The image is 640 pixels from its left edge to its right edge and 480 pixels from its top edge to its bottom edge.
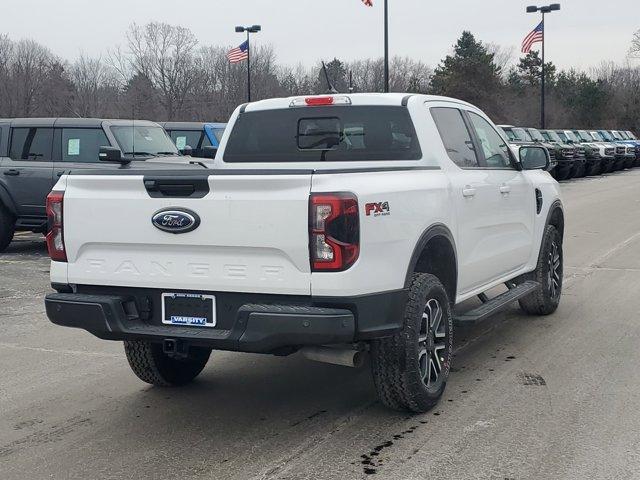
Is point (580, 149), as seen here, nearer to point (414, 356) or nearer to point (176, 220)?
point (414, 356)

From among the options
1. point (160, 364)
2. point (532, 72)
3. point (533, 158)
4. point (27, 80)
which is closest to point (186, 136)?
point (533, 158)

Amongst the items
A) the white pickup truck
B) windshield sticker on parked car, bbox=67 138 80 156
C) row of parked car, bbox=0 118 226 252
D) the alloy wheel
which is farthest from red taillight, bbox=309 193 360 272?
windshield sticker on parked car, bbox=67 138 80 156

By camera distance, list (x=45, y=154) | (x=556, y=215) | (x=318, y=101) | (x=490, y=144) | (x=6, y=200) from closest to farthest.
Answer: (x=318, y=101)
(x=490, y=144)
(x=556, y=215)
(x=6, y=200)
(x=45, y=154)

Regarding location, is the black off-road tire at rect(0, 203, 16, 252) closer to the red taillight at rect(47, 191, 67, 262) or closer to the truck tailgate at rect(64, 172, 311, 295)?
the red taillight at rect(47, 191, 67, 262)

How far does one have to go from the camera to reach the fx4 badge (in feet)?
13.7

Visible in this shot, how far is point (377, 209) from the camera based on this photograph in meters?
4.25

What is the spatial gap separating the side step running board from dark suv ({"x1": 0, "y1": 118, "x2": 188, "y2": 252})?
6.69 m

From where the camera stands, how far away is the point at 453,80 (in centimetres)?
6303

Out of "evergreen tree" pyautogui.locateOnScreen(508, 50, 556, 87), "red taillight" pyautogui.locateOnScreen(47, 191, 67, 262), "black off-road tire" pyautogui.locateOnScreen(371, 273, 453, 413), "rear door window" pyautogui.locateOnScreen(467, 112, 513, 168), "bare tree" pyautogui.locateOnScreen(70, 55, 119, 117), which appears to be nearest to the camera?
"black off-road tire" pyautogui.locateOnScreen(371, 273, 453, 413)

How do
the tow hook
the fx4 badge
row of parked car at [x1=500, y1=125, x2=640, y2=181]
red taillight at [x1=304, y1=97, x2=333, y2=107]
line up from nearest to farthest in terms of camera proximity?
the fx4 badge
the tow hook
red taillight at [x1=304, y1=97, x2=333, y2=107]
row of parked car at [x1=500, y1=125, x2=640, y2=181]

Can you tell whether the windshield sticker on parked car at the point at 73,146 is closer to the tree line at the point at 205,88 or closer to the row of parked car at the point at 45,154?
the row of parked car at the point at 45,154

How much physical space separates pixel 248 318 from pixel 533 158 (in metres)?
3.52

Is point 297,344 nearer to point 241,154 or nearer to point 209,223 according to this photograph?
point 209,223

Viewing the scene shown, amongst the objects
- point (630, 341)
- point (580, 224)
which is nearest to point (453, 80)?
point (580, 224)
